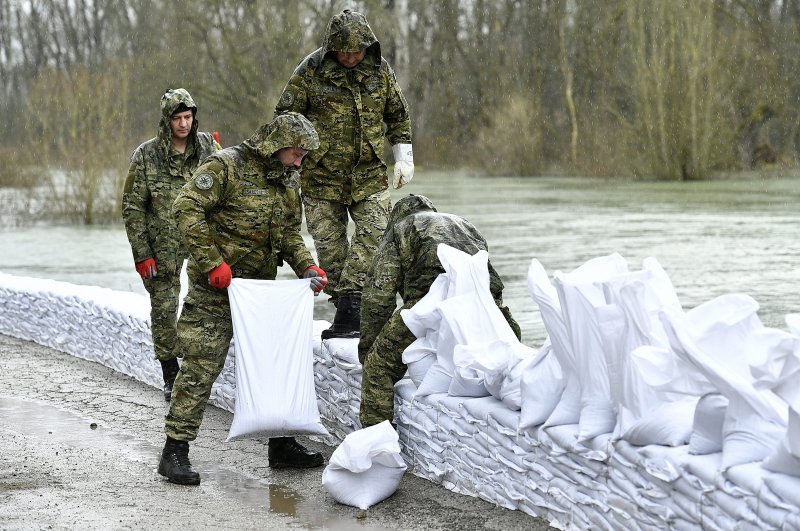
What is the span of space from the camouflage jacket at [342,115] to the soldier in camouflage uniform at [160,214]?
0.96m

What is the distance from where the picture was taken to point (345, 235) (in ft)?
23.2

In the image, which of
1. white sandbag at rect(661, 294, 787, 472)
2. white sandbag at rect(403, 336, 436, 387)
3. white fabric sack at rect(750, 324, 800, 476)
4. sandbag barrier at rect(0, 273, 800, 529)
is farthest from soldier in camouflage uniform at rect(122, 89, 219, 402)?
white fabric sack at rect(750, 324, 800, 476)

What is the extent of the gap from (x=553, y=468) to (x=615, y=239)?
52.2 ft

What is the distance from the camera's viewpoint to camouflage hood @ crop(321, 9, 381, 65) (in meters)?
6.64

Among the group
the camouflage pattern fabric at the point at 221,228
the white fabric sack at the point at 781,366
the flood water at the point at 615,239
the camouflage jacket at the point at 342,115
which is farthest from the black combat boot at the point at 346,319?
the flood water at the point at 615,239

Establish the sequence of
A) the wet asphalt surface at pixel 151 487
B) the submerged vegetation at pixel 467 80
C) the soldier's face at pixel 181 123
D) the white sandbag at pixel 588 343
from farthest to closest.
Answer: the submerged vegetation at pixel 467 80 < the soldier's face at pixel 181 123 < the wet asphalt surface at pixel 151 487 < the white sandbag at pixel 588 343

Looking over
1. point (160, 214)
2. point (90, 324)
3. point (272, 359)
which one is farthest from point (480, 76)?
point (272, 359)

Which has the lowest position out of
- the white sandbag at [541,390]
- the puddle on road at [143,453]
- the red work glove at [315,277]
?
the puddle on road at [143,453]

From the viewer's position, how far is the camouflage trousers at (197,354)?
18.6 feet

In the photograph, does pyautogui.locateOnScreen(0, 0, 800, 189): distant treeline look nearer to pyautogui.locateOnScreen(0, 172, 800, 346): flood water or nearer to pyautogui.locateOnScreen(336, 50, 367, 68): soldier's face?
pyautogui.locateOnScreen(0, 172, 800, 346): flood water

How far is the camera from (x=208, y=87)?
39750 mm

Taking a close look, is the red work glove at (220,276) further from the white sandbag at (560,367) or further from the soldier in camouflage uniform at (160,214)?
the soldier in camouflage uniform at (160,214)

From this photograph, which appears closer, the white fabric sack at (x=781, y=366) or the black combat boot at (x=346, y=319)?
the white fabric sack at (x=781, y=366)

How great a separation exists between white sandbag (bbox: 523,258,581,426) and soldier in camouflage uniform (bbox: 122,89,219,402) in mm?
3413
